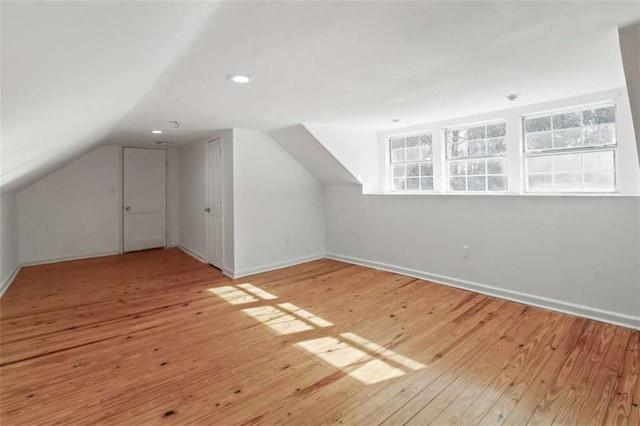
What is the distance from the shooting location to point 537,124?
350 cm

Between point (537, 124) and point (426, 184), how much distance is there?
1.50 metres

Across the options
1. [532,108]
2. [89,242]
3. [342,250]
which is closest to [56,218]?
[89,242]

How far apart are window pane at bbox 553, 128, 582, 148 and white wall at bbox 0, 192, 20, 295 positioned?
653cm

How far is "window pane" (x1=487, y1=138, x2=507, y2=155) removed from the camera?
376 cm

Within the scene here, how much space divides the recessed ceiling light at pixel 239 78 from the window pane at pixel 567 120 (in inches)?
125

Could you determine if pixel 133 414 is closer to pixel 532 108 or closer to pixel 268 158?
pixel 268 158

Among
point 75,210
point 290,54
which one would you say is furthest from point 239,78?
point 75,210

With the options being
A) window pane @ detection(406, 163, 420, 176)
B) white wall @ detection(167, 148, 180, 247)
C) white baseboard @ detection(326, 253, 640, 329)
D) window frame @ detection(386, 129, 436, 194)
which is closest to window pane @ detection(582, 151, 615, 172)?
white baseboard @ detection(326, 253, 640, 329)

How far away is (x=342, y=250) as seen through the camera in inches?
215

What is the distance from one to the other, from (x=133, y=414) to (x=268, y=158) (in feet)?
12.0

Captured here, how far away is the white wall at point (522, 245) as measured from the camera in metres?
2.83

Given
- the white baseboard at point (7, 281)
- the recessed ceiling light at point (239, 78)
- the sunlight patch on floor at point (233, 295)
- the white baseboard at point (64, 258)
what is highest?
the recessed ceiling light at point (239, 78)

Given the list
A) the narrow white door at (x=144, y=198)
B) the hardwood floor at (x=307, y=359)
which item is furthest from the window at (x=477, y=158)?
the narrow white door at (x=144, y=198)

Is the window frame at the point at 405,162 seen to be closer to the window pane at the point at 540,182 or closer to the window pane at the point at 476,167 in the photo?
the window pane at the point at 476,167
